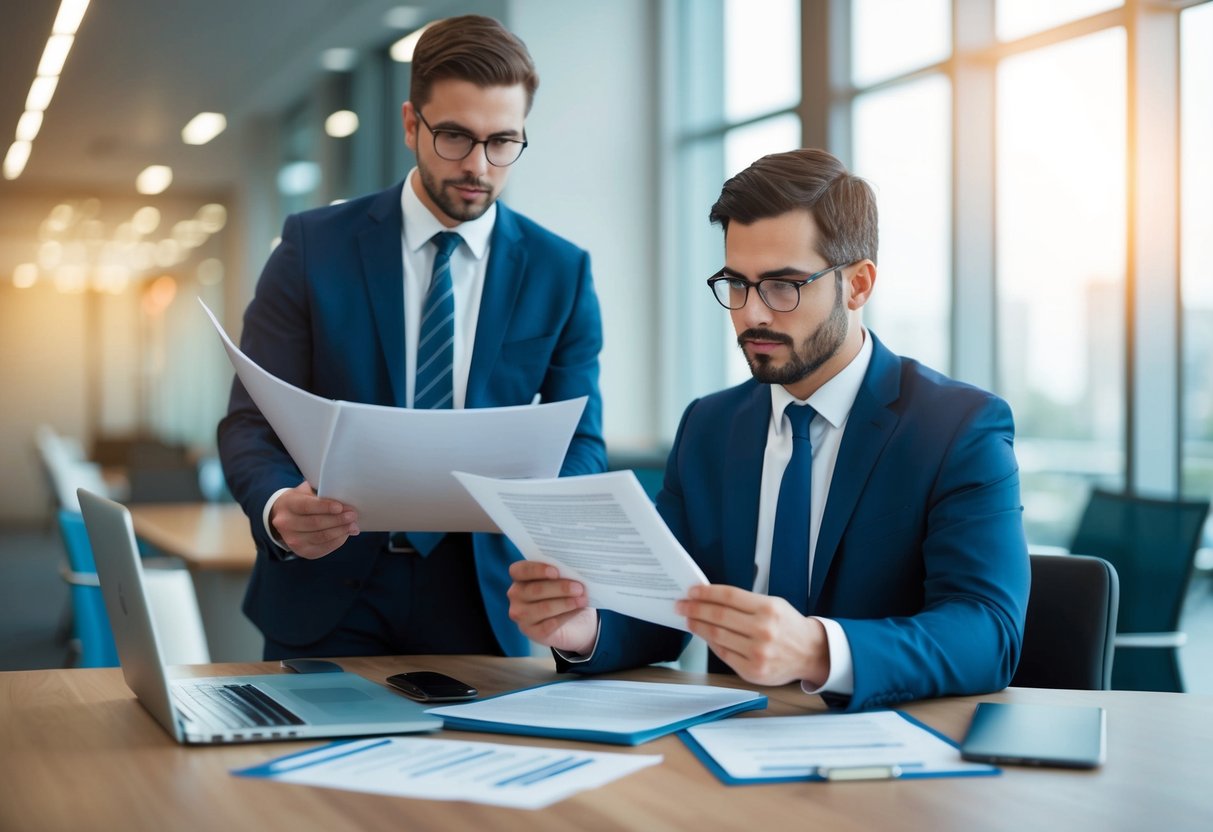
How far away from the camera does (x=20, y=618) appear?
741 cm

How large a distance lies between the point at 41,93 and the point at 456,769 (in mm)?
5784

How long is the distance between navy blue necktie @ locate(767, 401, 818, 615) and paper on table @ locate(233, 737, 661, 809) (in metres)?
0.55

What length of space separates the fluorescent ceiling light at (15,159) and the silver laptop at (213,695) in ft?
16.7

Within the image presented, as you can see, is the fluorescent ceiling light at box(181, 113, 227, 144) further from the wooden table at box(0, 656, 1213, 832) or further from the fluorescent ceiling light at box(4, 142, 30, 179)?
the wooden table at box(0, 656, 1213, 832)

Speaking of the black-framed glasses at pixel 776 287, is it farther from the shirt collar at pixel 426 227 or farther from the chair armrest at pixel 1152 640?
the chair armrest at pixel 1152 640

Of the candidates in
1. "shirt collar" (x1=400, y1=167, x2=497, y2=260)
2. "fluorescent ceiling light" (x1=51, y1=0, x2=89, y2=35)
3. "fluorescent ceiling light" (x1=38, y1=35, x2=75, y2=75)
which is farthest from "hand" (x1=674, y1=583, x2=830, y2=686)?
"fluorescent ceiling light" (x1=38, y1=35, x2=75, y2=75)

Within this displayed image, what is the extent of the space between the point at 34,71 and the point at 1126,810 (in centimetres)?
605

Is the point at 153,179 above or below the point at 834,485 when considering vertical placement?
above

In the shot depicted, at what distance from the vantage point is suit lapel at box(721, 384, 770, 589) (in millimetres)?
1925

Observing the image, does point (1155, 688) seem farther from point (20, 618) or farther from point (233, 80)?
point (20, 618)

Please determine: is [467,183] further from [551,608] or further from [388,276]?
[551,608]

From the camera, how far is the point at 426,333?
2.15 m

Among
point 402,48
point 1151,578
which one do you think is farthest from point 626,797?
point 402,48

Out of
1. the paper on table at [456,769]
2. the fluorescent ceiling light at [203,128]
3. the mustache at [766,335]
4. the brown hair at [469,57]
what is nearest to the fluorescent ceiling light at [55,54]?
the fluorescent ceiling light at [203,128]
